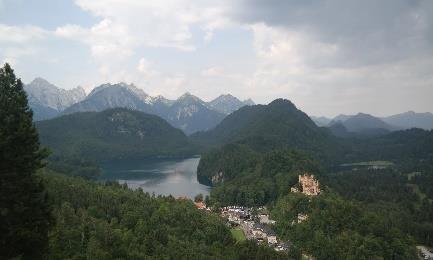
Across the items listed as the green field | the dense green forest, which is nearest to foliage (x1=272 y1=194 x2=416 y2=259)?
the green field

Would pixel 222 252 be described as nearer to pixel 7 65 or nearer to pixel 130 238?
pixel 130 238

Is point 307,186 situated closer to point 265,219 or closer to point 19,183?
point 265,219

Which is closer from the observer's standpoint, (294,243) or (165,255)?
(165,255)

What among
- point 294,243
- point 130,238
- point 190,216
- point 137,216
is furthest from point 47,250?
point 294,243

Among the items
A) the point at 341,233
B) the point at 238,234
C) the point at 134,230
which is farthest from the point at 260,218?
the point at 134,230

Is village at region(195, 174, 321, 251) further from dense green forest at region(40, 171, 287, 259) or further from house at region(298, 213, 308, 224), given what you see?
dense green forest at region(40, 171, 287, 259)

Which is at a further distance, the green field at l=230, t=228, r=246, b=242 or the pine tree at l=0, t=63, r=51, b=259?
the green field at l=230, t=228, r=246, b=242
